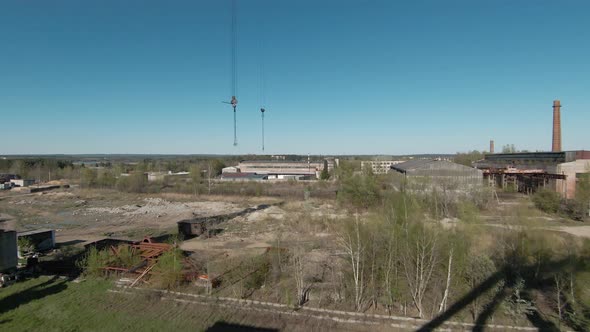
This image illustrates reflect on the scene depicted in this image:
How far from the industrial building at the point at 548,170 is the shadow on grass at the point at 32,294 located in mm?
27540

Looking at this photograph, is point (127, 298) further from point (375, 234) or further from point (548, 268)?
point (548, 268)

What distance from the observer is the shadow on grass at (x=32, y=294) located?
8.86 meters

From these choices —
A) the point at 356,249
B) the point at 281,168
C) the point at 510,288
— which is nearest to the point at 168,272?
the point at 356,249

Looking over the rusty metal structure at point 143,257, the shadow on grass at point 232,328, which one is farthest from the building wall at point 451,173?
the shadow on grass at point 232,328

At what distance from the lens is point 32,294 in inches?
376

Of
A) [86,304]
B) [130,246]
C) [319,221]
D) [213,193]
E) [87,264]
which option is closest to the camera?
[86,304]

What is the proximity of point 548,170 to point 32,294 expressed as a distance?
110ft

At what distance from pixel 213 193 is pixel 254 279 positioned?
90.8 feet

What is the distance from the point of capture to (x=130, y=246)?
A: 1244 cm

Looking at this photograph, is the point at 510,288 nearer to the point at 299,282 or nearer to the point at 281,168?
the point at 299,282

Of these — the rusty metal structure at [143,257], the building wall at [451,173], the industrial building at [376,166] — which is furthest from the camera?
the industrial building at [376,166]

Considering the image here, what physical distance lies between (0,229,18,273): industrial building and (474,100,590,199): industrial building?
29115 millimetres

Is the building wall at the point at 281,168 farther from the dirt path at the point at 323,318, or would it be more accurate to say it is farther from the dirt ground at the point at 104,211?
the dirt path at the point at 323,318

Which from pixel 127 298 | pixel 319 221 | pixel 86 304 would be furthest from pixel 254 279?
pixel 319 221
